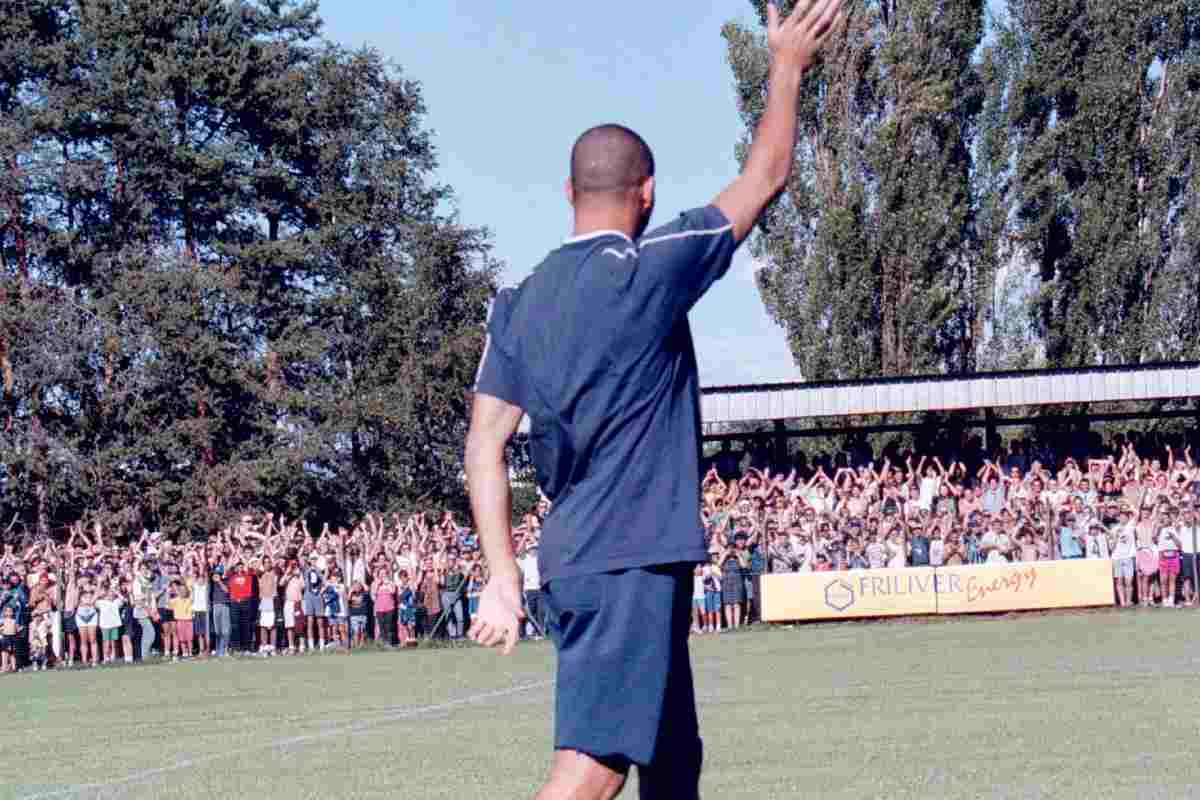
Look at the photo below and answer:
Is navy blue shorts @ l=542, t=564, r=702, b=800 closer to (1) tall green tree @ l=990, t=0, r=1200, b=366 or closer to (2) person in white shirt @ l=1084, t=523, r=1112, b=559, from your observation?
(2) person in white shirt @ l=1084, t=523, r=1112, b=559

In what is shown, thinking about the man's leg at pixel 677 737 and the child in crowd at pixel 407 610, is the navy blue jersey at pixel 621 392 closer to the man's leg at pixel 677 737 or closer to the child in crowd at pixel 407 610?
the man's leg at pixel 677 737

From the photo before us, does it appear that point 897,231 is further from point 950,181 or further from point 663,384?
point 663,384

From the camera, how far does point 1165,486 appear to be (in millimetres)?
29938

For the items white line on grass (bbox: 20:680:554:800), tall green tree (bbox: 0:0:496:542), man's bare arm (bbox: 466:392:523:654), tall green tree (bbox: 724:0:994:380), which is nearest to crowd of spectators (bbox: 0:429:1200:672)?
white line on grass (bbox: 20:680:554:800)

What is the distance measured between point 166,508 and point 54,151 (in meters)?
9.47

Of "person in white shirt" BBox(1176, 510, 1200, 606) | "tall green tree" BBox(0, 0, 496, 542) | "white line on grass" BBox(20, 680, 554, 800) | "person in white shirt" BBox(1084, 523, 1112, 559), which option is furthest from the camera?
"tall green tree" BBox(0, 0, 496, 542)

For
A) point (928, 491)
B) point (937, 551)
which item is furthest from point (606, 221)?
point (928, 491)

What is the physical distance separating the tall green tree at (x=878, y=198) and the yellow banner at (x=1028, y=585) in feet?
51.7

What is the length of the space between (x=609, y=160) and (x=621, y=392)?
0.51 m

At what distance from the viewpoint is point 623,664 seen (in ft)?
13.6

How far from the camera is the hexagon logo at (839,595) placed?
29578 mm

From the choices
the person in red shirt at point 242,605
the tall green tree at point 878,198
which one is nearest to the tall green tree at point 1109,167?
the tall green tree at point 878,198

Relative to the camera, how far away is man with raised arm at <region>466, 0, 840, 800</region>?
416cm

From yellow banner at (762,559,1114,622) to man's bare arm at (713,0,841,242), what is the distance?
25407 mm
